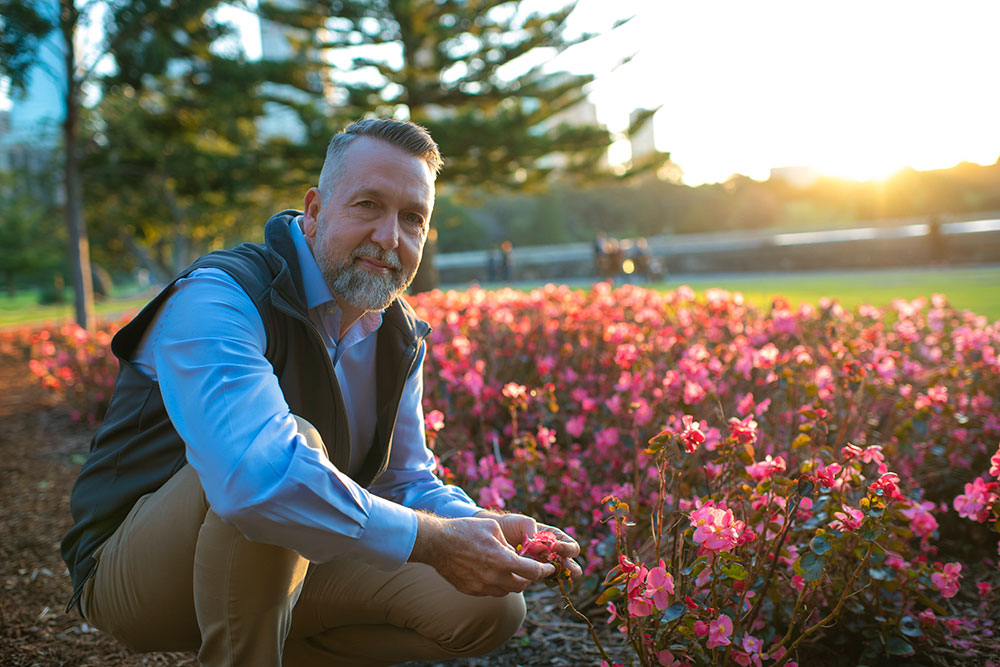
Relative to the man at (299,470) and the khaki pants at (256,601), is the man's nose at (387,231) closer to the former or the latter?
the man at (299,470)

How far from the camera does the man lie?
1.40 meters

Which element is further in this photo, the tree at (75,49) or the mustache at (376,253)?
the tree at (75,49)

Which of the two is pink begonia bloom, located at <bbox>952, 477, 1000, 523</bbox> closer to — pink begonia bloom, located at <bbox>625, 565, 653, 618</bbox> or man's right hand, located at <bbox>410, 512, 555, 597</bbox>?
pink begonia bloom, located at <bbox>625, 565, 653, 618</bbox>

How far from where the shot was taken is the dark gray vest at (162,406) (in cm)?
168

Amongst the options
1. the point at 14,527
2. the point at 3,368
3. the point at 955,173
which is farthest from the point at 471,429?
the point at 955,173

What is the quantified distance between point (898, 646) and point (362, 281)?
1.61 meters

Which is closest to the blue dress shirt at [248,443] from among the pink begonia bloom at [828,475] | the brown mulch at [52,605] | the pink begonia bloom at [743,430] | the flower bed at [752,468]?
the flower bed at [752,468]

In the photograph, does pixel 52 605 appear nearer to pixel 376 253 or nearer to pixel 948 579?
pixel 376 253

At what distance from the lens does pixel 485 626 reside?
175cm

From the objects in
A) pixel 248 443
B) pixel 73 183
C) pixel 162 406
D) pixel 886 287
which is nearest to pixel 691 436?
pixel 248 443

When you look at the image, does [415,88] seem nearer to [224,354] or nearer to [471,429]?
[471,429]

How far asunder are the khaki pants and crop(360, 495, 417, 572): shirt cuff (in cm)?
19

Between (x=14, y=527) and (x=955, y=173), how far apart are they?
141ft

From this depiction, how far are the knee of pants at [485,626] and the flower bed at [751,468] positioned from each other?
242 millimetres
